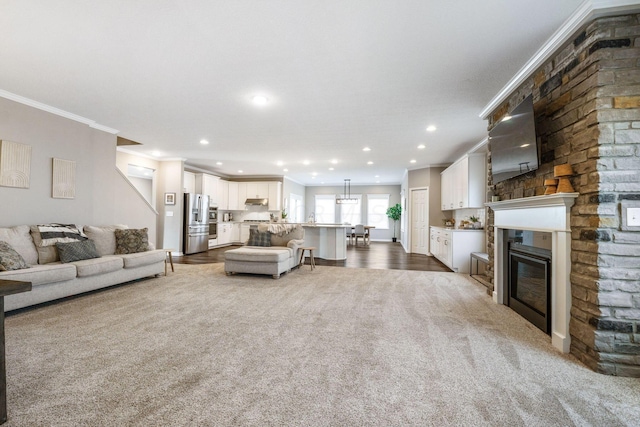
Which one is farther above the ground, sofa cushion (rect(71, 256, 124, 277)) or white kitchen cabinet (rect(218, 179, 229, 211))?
white kitchen cabinet (rect(218, 179, 229, 211))

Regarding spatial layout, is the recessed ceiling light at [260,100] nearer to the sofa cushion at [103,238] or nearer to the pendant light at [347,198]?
the sofa cushion at [103,238]

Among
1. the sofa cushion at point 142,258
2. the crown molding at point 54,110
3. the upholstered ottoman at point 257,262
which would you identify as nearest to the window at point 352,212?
the upholstered ottoman at point 257,262

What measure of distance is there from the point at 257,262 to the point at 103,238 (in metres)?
2.48

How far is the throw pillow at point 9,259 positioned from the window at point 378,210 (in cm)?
1110

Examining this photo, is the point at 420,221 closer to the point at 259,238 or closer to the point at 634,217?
the point at 259,238

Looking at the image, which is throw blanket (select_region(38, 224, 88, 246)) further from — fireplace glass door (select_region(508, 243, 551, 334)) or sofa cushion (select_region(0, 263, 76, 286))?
fireplace glass door (select_region(508, 243, 551, 334))

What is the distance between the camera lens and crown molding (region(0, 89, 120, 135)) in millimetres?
3768

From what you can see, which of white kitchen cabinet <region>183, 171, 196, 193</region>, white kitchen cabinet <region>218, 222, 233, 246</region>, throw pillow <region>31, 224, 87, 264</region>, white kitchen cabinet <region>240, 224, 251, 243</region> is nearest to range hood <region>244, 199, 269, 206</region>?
white kitchen cabinet <region>240, 224, 251, 243</region>

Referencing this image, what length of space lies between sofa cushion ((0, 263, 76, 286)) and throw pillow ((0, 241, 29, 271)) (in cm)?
10

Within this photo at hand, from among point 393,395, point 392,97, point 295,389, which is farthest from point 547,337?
point 392,97

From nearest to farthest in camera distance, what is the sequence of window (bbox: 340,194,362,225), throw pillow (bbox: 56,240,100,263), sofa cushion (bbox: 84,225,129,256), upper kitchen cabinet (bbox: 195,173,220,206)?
throw pillow (bbox: 56,240,100,263), sofa cushion (bbox: 84,225,129,256), upper kitchen cabinet (bbox: 195,173,220,206), window (bbox: 340,194,362,225)

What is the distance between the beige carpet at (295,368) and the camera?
5.17ft

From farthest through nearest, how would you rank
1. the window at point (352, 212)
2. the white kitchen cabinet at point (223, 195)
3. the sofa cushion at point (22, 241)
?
the window at point (352, 212), the white kitchen cabinet at point (223, 195), the sofa cushion at point (22, 241)

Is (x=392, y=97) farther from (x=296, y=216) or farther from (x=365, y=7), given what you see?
(x=296, y=216)
